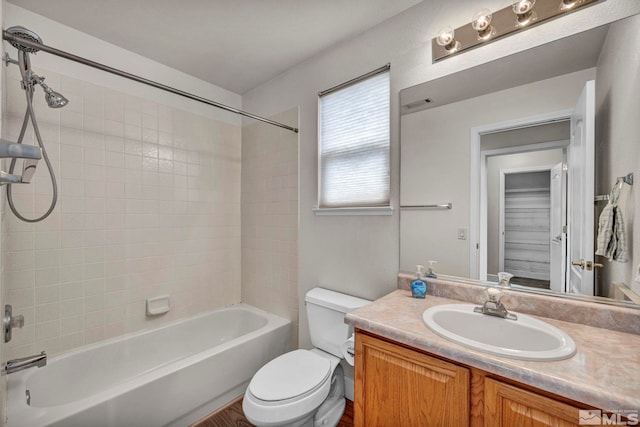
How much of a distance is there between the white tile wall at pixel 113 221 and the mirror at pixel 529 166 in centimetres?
175

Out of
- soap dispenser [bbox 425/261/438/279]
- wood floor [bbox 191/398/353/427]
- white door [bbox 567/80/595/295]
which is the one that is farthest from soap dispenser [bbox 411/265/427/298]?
wood floor [bbox 191/398/353/427]

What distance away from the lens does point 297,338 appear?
220 cm

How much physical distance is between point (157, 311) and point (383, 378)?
72.2 inches

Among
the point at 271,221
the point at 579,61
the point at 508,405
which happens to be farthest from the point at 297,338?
the point at 579,61

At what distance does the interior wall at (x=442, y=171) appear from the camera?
1.34 meters

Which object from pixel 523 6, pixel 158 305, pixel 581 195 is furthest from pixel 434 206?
pixel 158 305

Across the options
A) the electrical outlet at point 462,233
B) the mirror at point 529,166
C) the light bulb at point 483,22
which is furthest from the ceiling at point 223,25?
the electrical outlet at point 462,233

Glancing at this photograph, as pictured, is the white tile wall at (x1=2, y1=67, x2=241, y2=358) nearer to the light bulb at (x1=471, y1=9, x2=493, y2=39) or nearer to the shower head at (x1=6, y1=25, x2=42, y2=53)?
the shower head at (x1=6, y1=25, x2=42, y2=53)

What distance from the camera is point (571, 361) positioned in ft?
2.62

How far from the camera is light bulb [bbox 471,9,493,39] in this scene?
4.18ft

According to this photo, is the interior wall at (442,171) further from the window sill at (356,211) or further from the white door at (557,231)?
the white door at (557,231)

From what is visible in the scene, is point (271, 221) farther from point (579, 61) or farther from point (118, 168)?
point (579, 61)

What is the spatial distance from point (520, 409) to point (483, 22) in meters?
1.56

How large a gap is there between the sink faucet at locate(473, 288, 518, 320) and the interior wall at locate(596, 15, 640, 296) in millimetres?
358
